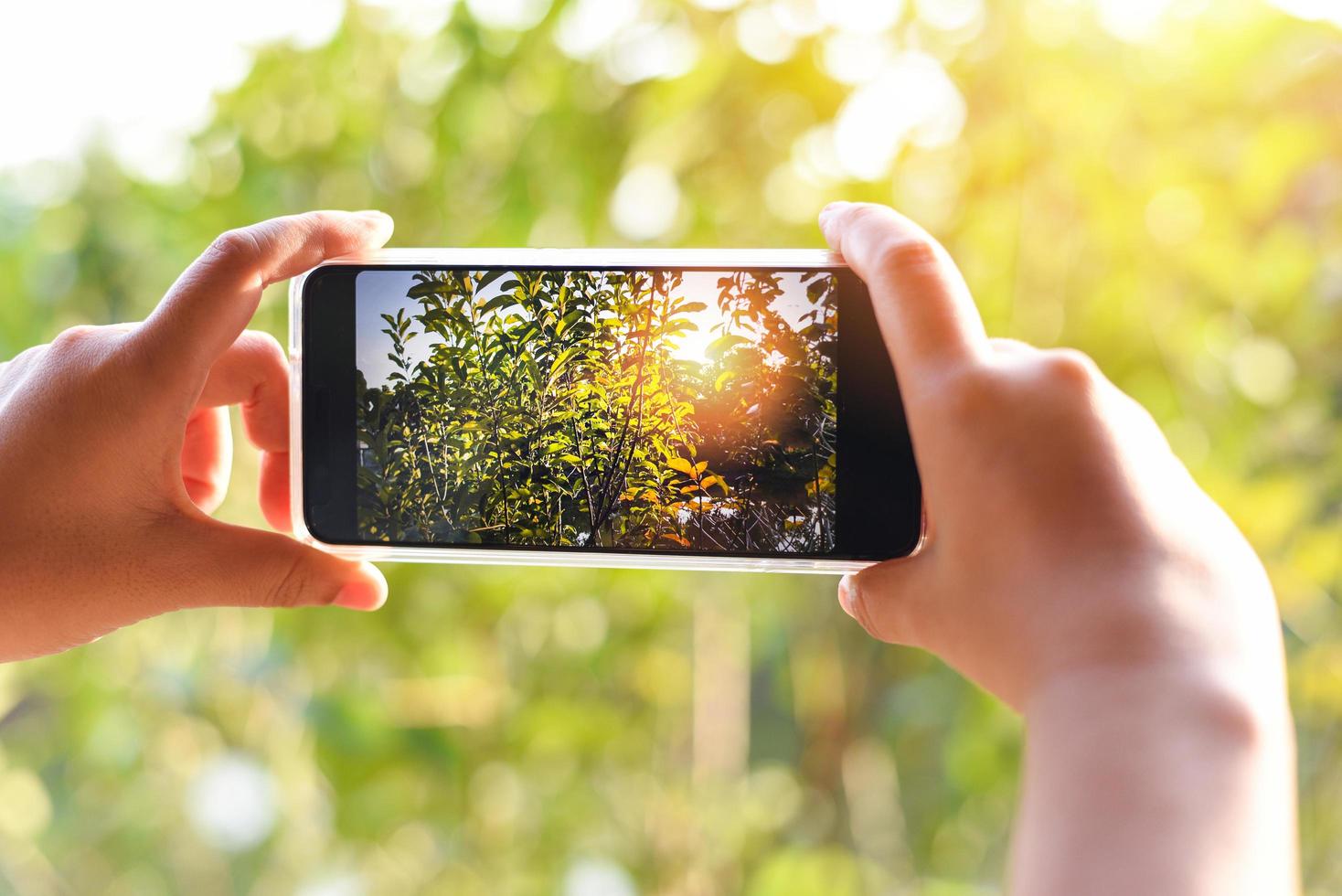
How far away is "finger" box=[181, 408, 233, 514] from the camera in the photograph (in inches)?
22.1

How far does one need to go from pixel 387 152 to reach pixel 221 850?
1.81 feet

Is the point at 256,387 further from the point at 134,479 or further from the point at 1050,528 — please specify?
the point at 1050,528

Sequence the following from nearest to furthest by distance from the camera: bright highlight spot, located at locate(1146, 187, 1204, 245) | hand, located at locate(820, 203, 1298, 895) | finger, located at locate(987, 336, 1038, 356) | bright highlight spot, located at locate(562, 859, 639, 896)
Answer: hand, located at locate(820, 203, 1298, 895) → finger, located at locate(987, 336, 1038, 356) → bright highlight spot, located at locate(1146, 187, 1204, 245) → bright highlight spot, located at locate(562, 859, 639, 896)

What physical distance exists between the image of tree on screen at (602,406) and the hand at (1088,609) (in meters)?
0.07

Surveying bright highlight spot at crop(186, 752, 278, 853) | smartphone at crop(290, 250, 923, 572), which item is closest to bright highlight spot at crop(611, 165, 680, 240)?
smartphone at crop(290, 250, 923, 572)

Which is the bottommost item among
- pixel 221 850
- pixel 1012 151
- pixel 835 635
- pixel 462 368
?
pixel 221 850

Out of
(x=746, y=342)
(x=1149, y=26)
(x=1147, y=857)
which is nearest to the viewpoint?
(x=1147, y=857)

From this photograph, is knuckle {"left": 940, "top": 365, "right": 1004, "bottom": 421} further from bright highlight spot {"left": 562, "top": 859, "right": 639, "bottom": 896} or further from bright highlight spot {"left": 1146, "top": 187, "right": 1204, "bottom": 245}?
bright highlight spot {"left": 562, "top": 859, "right": 639, "bottom": 896}

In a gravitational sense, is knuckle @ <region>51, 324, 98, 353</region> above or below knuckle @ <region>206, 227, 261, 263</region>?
below

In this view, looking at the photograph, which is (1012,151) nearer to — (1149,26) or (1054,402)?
(1149,26)

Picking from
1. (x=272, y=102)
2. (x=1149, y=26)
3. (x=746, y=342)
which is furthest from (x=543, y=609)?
(x=1149, y=26)

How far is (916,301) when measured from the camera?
36 centimetres

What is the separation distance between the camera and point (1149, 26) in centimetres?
54

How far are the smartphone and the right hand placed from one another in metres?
0.07
